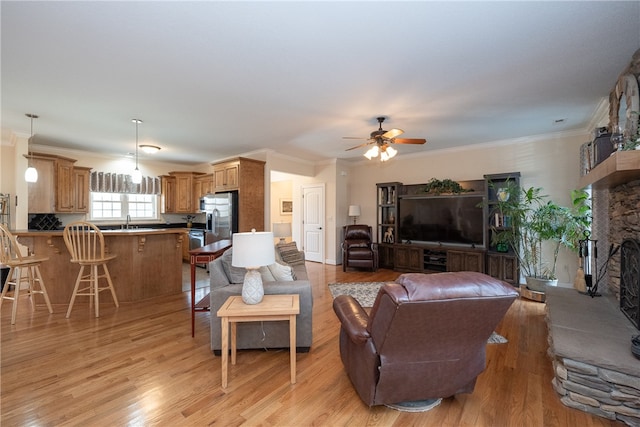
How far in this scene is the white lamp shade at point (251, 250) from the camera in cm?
207

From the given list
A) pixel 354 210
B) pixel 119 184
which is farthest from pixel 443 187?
pixel 119 184

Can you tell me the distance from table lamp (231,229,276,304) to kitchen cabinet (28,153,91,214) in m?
5.12

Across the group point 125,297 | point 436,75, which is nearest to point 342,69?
point 436,75

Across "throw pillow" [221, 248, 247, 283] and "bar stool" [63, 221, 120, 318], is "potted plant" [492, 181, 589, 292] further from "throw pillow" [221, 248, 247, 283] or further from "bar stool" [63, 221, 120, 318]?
"bar stool" [63, 221, 120, 318]

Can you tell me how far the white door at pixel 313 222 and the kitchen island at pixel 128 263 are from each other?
3.42 metres

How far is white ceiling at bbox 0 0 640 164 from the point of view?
1805 millimetres

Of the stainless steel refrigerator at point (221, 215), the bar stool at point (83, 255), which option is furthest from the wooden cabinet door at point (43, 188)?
the stainless steel refrigerator at point (221, 215)

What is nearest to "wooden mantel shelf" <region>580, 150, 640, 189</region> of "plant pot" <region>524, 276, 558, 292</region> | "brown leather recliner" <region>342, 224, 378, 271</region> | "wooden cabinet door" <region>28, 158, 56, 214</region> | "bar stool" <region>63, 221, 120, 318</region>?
"plant pot" <region>524, 276, 558, 292</region>

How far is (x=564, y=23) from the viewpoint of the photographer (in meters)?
1.89

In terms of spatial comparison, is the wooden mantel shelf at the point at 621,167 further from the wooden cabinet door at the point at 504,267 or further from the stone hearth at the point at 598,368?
the wooden cabinet door at the point at 504,267

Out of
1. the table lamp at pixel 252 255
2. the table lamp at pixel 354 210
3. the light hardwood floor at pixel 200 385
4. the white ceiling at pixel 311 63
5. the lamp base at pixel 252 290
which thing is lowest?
the light hardwood floor at pixel 200 385

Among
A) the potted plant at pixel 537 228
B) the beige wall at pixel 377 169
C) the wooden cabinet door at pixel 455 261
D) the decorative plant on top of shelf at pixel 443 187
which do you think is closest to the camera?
the potted plant at pixel 537 228

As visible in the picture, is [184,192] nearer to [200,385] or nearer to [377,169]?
[377,169]

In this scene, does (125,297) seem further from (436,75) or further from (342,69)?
(436,75)
